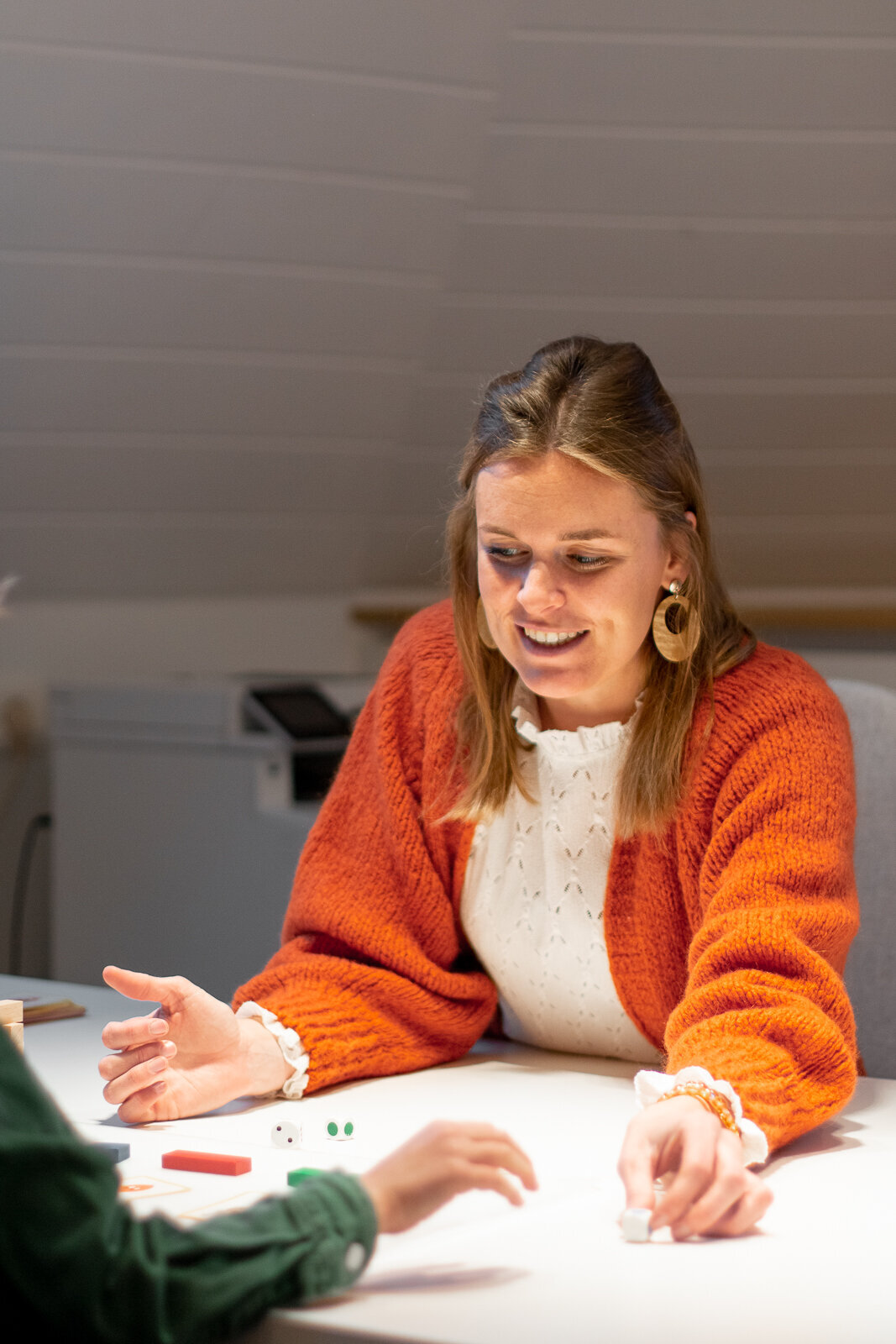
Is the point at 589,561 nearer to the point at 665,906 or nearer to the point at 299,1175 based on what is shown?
the point at 665,906

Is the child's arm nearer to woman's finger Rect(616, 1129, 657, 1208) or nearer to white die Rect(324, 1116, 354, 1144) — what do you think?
woman's finger Rect(616, 1129, 657, 1208)

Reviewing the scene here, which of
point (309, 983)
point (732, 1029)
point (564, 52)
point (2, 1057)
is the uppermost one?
point (564, 52)

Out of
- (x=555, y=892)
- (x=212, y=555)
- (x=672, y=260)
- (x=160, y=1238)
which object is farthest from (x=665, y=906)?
(x=212, y=555)

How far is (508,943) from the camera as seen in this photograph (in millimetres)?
1447

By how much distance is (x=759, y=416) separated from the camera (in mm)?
3057

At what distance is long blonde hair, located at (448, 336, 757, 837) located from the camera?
1.29m

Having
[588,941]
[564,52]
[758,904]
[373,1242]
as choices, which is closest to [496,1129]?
[373,1242]

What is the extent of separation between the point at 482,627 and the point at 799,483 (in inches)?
75.4

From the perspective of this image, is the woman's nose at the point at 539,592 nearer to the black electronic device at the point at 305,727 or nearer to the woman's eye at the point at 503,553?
the woman's eye at the point at 503,553

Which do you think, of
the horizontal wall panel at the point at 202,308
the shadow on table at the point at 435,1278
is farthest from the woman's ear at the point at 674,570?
the horizontal wall panel at the point at 202,308

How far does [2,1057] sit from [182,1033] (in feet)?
1.70

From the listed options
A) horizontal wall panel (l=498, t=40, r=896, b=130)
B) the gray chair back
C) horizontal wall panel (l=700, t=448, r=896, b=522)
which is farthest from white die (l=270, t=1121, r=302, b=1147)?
horizontal wall panel (l=700, t=448, r=896, b=522)

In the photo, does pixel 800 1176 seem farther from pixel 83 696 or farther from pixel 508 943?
pixel 83 696

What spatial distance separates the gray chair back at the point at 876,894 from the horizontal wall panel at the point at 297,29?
1.39 meters
